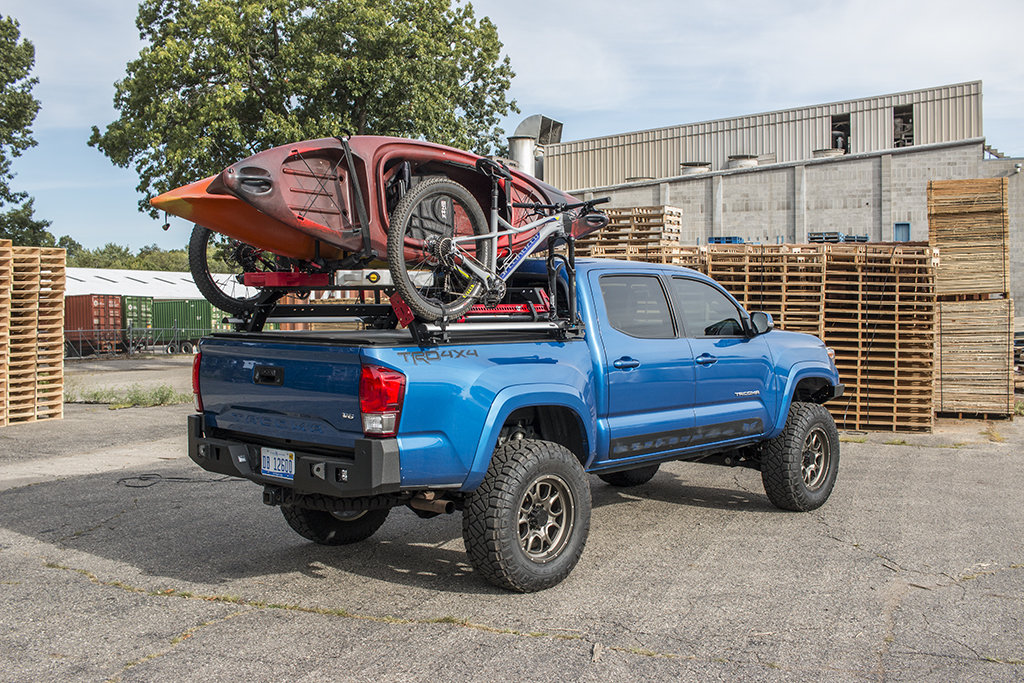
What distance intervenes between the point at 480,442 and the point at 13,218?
38.0 metres

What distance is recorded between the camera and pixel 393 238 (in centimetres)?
476

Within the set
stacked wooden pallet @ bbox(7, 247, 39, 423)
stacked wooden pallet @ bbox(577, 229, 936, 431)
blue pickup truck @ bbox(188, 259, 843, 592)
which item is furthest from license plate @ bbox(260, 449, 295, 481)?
stacked wooden pallet @ bbox(7, 247, 39, 423)

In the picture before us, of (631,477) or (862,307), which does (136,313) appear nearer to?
(862,307)

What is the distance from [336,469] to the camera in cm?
460

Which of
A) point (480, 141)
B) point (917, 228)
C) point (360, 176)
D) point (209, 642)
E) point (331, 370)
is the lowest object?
point (209, 642)

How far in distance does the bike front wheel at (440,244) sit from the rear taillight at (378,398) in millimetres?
445

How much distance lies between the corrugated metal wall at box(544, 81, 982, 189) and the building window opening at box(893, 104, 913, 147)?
27cm

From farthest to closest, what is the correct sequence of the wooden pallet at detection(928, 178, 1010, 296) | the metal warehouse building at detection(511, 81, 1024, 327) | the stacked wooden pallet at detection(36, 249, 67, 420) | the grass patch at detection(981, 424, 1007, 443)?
the metal warehouse building at detection(511, 81, 1024, 327), the stacked wooden pallet at detection(36, 249, 67, 420), the wooden pallet at detection(928, 178, 1010, 296), the grass patch at detection(981, 424, 1007, 443)

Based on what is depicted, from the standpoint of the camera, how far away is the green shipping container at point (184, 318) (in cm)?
3941

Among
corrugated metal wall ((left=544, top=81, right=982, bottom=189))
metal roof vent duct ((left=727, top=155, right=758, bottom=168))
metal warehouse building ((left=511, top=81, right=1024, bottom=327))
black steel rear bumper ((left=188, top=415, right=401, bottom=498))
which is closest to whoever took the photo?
black steel rear bumper ((left=188, top=415, right=401, bottom=498))

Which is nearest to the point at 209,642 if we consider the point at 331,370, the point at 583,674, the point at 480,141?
the point at 331,370

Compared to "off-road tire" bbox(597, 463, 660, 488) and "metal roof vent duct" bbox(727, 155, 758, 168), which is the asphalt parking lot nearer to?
"off-road tire" bbox(597, 463, 660, 488)

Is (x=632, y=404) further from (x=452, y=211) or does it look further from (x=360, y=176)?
(x=360, y=176)

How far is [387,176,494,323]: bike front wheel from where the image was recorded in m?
4.88
